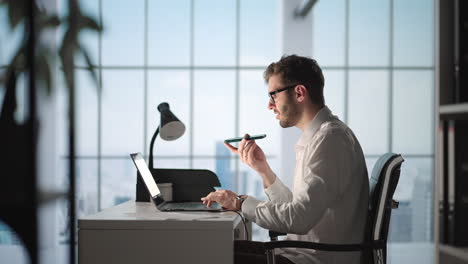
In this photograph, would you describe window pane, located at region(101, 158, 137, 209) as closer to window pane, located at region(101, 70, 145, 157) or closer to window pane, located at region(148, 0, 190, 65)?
window pane, located at region(101, 70, 145, 157)

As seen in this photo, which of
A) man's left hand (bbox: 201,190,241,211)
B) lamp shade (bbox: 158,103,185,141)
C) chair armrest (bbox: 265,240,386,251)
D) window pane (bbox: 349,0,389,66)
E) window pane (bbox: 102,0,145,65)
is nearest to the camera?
chair armrest (bbox: 265,240,386,251)

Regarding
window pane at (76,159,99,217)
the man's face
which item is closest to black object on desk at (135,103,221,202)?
the man's face

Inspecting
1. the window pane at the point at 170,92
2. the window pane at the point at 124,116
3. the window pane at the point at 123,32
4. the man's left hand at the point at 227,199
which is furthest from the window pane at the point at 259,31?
the man's left hand at the point at 227,199

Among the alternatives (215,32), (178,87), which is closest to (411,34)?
(215,32)

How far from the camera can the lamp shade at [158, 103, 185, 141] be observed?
7.89ft

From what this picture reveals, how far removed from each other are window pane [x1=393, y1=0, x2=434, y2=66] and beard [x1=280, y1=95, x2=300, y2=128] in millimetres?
6969

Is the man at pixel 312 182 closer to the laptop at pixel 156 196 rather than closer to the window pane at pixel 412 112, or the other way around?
the laptop at pixel 156 196

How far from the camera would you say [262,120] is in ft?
28.5

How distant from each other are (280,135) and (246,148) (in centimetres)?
647

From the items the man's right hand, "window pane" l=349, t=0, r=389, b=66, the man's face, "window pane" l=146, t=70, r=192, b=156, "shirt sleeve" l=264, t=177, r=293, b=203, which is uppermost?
"window pane" l=349, t=0, r=389, b=66

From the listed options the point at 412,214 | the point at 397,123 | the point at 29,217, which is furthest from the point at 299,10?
the point at 29,217

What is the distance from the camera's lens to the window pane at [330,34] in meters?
8.63

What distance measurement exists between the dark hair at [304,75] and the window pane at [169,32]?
6.78m

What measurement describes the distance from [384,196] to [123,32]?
785 cm
